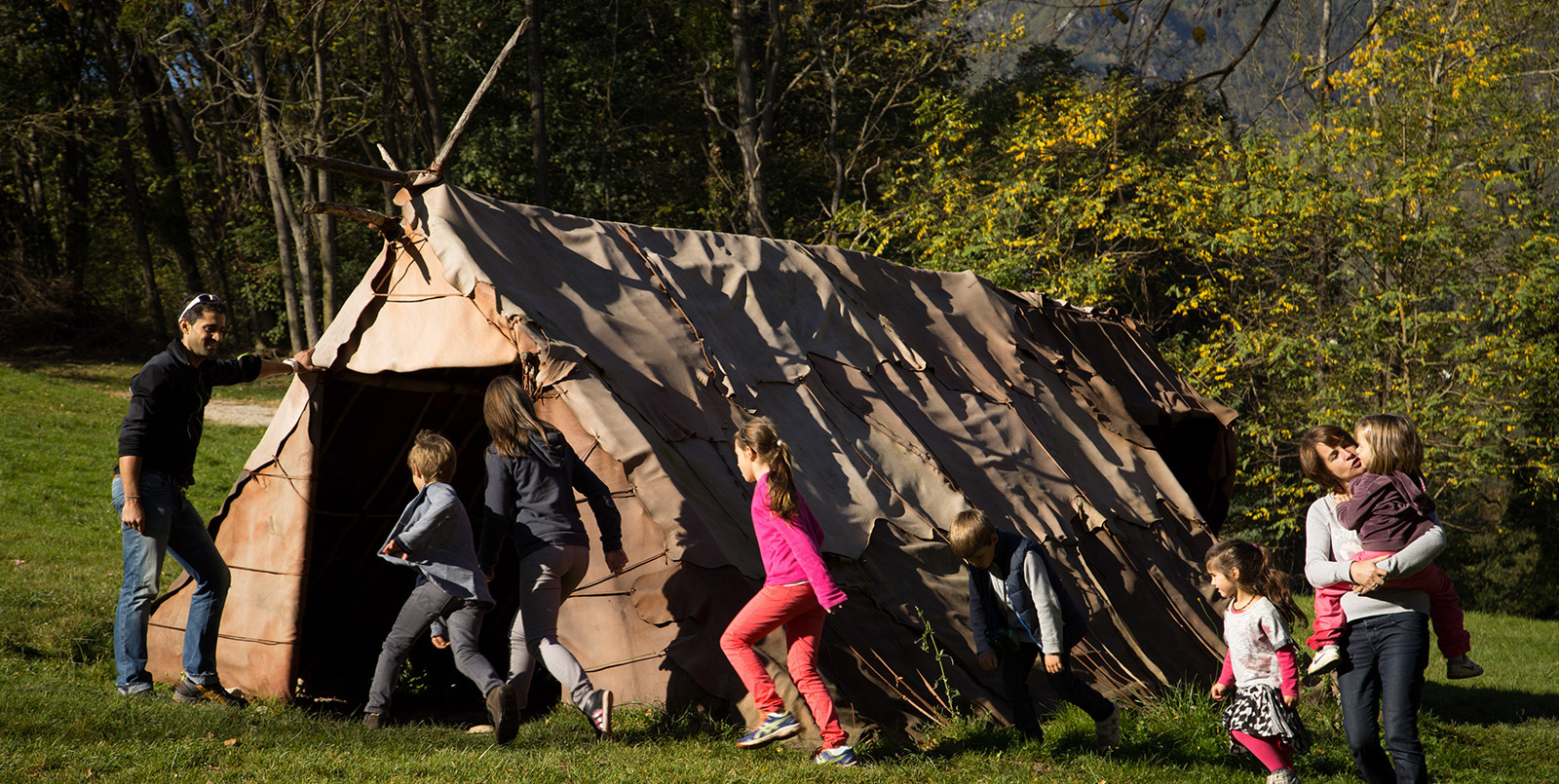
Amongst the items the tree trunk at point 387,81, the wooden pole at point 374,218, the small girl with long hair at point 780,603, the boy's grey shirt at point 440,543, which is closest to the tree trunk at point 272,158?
the tree trunk at point 387,81

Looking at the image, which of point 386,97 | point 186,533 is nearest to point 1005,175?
point 386,97

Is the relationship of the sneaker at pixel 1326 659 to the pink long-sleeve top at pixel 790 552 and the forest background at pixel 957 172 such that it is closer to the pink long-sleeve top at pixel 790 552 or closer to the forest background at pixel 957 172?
the pink long-sleeve top at pixel 790 552

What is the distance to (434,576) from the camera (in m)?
4.55

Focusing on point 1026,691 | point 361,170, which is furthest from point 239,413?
point 1026,691

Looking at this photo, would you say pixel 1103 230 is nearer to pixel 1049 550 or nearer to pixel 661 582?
pixel 1049 550

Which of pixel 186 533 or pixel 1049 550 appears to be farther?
pixel 1049 550

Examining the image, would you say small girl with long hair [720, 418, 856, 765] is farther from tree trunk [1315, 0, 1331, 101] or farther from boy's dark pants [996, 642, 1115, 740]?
tree trunk [1315, 0, 1331, 101]

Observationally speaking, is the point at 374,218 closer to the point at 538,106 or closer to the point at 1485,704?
the point at 1485,704

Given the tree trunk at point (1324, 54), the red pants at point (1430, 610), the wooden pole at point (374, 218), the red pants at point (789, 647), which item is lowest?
the red pants at point (789, 647)

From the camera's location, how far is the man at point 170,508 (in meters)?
4.71

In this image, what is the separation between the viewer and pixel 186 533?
194 inches

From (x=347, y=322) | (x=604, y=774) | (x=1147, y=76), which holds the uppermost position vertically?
(x=1147, y=76)

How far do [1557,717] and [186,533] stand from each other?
9.09 metres

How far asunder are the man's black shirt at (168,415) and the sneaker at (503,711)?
1.80 m
